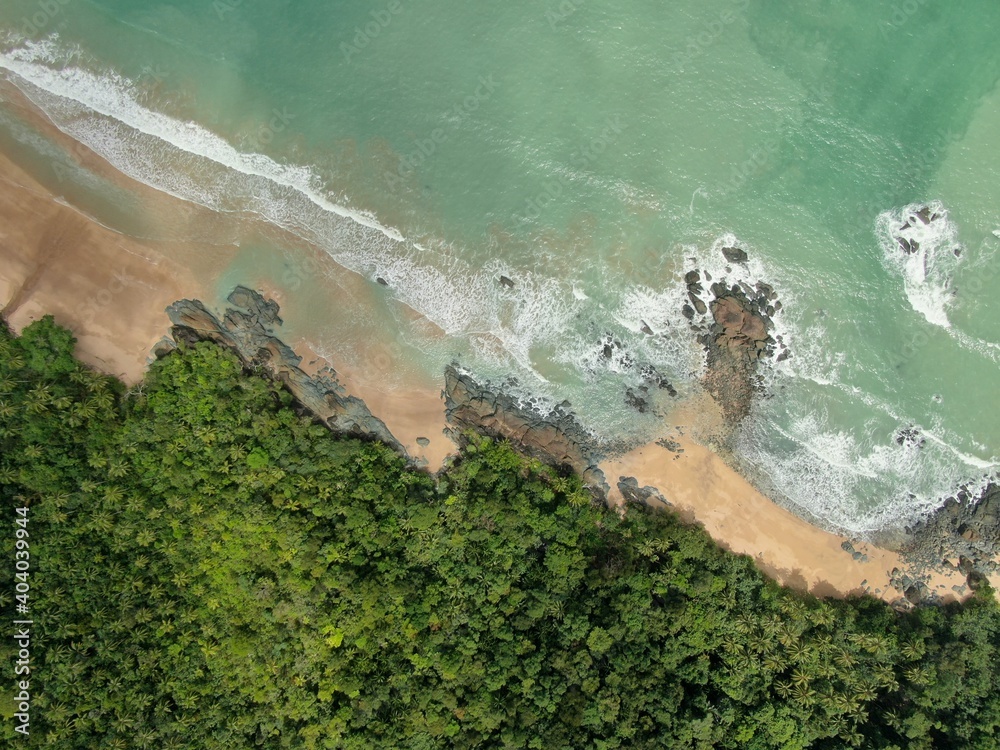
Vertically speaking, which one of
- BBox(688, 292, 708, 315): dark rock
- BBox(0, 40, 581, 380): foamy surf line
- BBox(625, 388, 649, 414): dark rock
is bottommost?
BBox(625, 388, 649, 414): dark rock

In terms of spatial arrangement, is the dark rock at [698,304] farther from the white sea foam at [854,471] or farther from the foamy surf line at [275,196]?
the white sea foam at [854,471]

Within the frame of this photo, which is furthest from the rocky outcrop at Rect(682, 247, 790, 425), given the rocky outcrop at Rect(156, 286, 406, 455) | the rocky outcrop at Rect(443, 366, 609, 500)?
the rocky outcrop at Rect(156, 286, 406, 455)

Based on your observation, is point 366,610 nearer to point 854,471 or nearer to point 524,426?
point 524,426

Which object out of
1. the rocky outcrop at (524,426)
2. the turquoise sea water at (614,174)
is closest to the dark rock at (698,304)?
the turquoise sea water at (614,174)

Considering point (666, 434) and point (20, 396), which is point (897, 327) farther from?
point (20, 396)

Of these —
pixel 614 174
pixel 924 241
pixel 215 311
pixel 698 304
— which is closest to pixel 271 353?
pixel 215 311

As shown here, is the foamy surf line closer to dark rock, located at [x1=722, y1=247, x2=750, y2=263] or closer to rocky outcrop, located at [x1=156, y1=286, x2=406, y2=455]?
rocky outcrop, located at [x1=156, y1=286, x2=406, y2=455]
